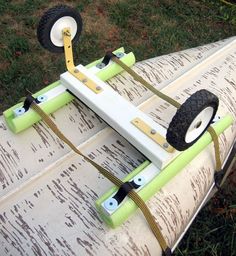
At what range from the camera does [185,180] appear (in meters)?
1.92

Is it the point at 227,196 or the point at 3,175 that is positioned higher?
the point at 3,175

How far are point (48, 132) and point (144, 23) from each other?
8.76 feet

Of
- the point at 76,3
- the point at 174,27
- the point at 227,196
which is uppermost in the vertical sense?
the point at 76,3

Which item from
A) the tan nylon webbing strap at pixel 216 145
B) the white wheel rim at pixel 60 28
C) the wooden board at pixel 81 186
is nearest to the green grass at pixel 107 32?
the tan nylon webbing strap at pixel 216 145

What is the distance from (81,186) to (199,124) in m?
0.59

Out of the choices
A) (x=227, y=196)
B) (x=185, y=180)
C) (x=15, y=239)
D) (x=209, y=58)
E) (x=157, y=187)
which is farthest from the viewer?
(x=227, y=196)

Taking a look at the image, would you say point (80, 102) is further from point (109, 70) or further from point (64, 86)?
point (109, 70)

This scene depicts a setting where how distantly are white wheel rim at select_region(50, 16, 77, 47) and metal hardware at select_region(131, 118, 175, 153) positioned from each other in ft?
2.04

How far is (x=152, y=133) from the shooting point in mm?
1849

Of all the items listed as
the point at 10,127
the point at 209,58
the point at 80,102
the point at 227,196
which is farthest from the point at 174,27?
the point at 10,127

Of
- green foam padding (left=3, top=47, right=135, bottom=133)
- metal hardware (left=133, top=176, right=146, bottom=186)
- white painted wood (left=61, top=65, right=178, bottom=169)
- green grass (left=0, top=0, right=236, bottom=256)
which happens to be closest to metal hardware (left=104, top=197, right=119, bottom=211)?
metal hardware (left=133, top=176, right=146, bottom=186)

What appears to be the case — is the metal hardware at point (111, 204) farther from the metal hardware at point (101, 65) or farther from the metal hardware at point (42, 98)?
the metal hardware at point (101, 65)

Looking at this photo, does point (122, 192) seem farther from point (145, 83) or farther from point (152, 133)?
point (145, 83)

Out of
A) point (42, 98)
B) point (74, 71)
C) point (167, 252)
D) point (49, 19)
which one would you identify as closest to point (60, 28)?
point (49, 19)
